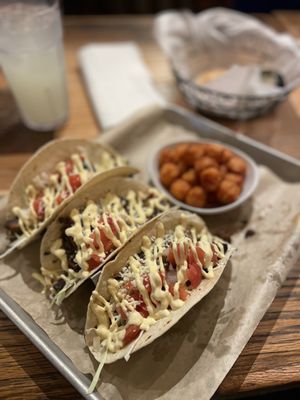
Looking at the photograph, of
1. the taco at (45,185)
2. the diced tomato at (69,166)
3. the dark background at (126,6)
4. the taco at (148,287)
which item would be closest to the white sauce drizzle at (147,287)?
the taco at (148,287)

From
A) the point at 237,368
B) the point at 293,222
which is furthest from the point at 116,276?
the point at 293,222

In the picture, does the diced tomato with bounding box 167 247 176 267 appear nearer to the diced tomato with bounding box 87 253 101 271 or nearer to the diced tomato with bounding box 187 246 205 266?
the diced tomato with bounding box 187 246 205 266

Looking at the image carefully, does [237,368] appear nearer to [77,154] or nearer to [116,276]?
[116,276]

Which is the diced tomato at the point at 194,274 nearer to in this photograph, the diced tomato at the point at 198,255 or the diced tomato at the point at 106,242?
the diced tomato at the point at 198,255

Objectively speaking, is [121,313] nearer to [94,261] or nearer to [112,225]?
[94,261]

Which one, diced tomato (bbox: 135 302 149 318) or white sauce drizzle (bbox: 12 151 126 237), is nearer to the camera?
diced tomato (bbox: 135 302 149 318)

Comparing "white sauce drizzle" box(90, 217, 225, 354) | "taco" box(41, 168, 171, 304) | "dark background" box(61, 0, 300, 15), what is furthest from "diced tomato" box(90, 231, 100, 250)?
"dark background" box(61, 0, 300, 15)

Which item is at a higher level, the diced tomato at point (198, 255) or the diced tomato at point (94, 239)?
the diced tomato at point (94, 239)
